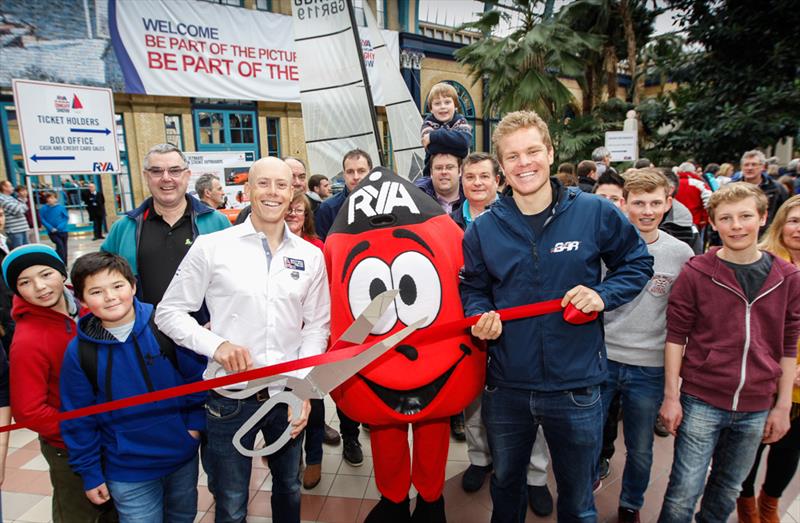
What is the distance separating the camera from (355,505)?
2645 millimetres

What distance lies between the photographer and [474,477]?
273 centimetres

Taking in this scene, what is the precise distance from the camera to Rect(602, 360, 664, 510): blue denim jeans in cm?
214

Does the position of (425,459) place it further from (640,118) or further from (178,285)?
(640,118)

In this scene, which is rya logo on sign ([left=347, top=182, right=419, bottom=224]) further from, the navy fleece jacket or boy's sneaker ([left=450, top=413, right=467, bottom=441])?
boy's sneaker ([left=450, top=413, right=467, bottom=441])

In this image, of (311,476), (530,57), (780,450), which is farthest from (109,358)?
(530,57)

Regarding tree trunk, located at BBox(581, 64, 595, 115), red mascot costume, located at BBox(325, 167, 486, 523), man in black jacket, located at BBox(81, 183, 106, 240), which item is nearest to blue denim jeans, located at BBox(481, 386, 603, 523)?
red mascot costume, located at BBox(325, 167, 486, 523)

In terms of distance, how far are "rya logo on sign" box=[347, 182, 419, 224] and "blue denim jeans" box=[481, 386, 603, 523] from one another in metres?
0.81

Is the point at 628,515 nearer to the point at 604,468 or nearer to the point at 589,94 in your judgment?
the point at 604,468

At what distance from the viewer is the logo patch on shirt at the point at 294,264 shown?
6.14 ft

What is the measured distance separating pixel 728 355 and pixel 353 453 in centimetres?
216

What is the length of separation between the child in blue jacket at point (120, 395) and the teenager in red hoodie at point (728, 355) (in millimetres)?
1954

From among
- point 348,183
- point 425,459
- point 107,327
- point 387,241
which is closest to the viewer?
point 107,327

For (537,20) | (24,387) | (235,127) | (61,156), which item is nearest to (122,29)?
(235,127)

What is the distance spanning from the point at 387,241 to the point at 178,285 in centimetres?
81
